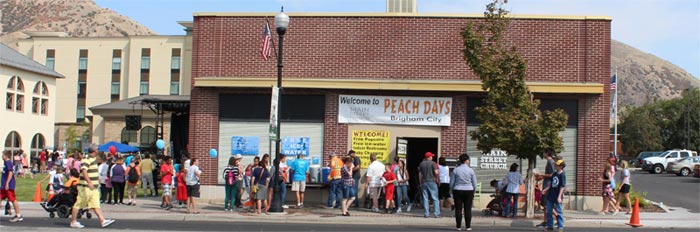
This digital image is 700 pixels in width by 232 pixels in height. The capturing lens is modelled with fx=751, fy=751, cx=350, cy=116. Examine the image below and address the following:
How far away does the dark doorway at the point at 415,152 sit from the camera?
22484 millimetres

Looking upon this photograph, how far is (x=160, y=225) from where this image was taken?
16.0 m

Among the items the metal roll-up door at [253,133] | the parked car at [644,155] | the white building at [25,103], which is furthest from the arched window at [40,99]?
the parked car at [644,155]

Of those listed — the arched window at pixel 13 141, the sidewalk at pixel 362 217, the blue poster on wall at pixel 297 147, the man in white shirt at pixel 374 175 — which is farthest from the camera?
the arched window at pixel 13 141

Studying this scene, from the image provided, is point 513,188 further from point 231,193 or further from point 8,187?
point 8,187

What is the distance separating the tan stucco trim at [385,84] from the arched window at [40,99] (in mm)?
39079

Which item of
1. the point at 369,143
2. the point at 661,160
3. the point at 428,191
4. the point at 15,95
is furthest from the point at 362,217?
the point at 15,95

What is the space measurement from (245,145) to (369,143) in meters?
3.59

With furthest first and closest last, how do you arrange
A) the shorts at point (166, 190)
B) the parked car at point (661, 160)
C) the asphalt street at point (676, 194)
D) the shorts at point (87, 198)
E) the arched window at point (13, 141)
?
the arched window at point (13, 141)
the parked car at point (661, 160)
the asphalt street at point (676, 194)
the shorts at point (166, 190)
the shorts at point (87, 198)

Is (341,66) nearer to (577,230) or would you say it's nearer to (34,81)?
Result: (577,230)

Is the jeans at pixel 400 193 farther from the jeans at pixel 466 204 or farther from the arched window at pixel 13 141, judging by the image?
the arched window at pixel 13 141

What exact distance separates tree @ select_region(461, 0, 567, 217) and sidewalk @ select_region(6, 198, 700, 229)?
1339mm

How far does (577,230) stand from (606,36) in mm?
6530

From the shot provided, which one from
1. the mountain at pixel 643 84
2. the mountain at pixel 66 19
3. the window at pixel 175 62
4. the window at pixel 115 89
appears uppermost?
the mountain at pixel 66 19

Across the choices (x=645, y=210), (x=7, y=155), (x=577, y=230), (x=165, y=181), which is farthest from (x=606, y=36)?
(x=7, y=155)
